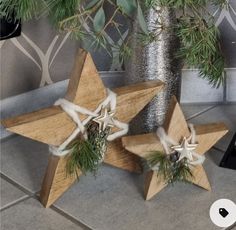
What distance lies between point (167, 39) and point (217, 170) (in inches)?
8.4

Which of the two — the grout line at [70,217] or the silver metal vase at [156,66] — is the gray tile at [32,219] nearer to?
the grout line at [70,217]

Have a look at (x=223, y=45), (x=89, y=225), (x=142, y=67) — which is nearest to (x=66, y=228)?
(x=89, y=225)

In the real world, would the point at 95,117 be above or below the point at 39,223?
above

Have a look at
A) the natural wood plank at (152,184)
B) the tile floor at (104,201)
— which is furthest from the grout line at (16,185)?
the natural wood plank at (152,184)

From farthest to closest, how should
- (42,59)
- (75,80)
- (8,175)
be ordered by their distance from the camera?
(42,59), (8,175), (75,80)

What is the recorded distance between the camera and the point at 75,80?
697mm

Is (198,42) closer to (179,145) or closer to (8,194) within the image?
(179,145)

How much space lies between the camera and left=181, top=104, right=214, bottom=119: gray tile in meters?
0.98


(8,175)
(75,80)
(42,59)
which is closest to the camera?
(75,80)

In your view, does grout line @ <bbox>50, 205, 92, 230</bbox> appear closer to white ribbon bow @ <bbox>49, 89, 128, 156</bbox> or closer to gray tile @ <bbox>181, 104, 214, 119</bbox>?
white ribbon bow @ <bbox>49, 89, 128, 156</bbox>

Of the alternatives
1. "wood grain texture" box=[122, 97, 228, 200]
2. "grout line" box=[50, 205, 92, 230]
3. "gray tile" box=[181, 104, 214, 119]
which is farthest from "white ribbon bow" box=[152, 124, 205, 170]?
"gray tile" box=[181, 104, 214, 119]

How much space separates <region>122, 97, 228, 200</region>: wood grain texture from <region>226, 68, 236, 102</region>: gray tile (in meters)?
0.26

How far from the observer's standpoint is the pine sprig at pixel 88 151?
2.30 feet

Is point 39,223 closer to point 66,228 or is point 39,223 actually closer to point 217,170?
point 66,228
